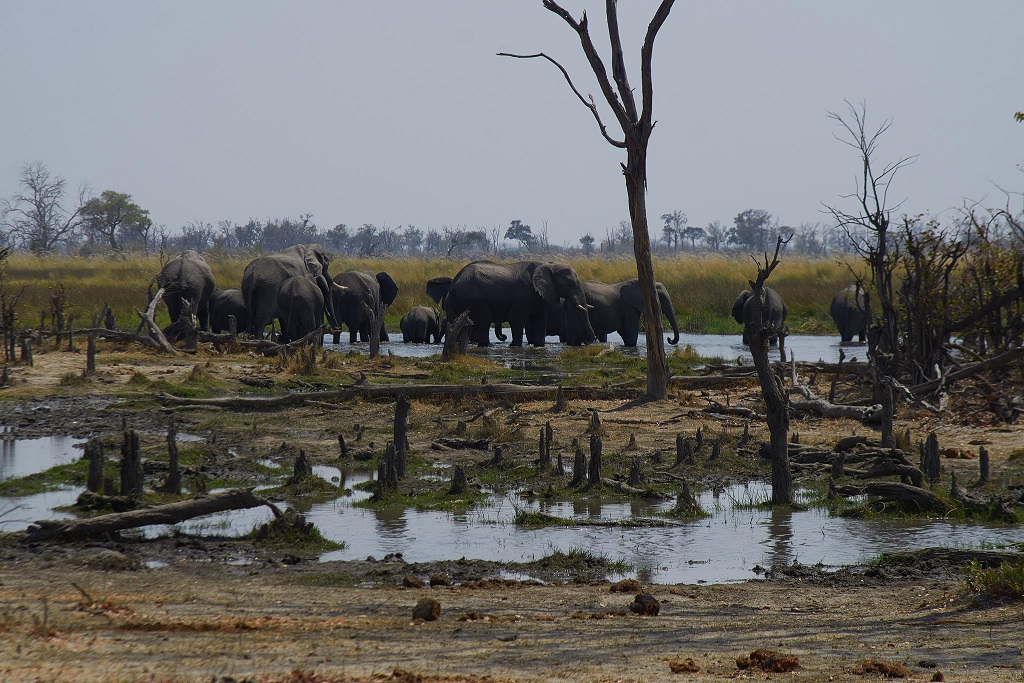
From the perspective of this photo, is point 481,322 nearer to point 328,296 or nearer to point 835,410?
Result: point 328,296

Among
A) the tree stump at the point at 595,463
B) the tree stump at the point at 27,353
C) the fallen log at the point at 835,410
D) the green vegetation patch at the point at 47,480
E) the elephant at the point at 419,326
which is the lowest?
the green vegetation patch at the point at 47,480

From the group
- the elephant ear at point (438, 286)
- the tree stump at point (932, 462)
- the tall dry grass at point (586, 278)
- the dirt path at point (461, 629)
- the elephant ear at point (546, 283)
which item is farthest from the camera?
the tall dry grass at point (586, 278)

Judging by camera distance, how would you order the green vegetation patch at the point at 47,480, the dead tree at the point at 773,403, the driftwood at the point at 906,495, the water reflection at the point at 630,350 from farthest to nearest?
1. the water reflection at the point at 630,350
2. the green vegetation patch at the point at 47,480
3. the dead tree at the point at 773,403
4. the driftwood at the point at 906,495

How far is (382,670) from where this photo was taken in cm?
474

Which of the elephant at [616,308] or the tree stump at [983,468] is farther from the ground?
the elephant at [616,308]

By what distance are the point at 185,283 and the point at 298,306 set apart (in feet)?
8.47

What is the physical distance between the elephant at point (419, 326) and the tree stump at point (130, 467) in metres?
22.3

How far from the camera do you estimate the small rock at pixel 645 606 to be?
6.12 meters

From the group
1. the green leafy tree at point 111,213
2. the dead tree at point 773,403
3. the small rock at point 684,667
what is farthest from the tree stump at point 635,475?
the green leafy tree at point 111,213

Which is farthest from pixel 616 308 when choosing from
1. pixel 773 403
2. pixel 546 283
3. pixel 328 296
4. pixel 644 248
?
pixel 773 403

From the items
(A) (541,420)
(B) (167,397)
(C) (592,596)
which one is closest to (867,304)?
(A) (541,420)

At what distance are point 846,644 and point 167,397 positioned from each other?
1162 centimetres

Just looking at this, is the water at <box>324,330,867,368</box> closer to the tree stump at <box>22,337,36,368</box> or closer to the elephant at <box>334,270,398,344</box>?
the elephant at <box>334,270,398,344</box>

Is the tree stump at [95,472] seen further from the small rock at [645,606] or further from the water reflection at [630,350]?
the water reflection at [630,350]
